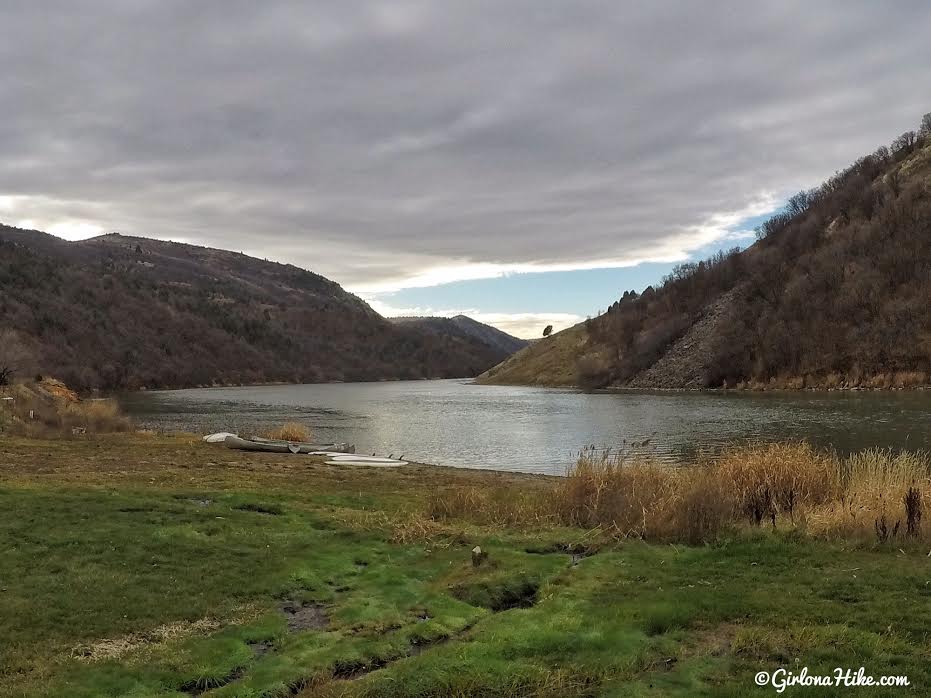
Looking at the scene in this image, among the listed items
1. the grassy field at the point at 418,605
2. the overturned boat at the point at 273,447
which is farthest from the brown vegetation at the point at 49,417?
the grassy field at the point at 418,605

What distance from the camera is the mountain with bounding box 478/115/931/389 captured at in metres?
89.6

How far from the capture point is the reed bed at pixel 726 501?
11680 millimetres

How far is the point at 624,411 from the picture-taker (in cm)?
6431

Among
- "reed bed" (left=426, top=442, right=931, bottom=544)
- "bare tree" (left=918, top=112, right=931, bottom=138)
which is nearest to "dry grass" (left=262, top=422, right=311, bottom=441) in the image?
"reed bed" (left=426, top=442, right=931, bottom=544)

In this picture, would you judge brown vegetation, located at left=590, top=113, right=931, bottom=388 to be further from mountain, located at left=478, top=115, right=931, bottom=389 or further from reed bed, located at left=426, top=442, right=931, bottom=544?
reed bed, located at left=426, top=442, right=931, bottom=544

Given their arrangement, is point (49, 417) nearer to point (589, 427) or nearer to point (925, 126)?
point (589, 427)

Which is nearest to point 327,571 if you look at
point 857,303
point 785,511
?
point 785,511

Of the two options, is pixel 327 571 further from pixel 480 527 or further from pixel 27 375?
pixel 27 375

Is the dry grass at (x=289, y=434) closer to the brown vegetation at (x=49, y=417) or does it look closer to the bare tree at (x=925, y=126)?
the brown vegetation at (x=49, y=417)

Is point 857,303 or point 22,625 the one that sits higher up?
point 857,303

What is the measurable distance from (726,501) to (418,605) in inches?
246

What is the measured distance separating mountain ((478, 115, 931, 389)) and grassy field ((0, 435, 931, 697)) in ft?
261

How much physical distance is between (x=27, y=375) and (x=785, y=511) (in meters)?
74.7

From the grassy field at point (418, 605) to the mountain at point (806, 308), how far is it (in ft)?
261
